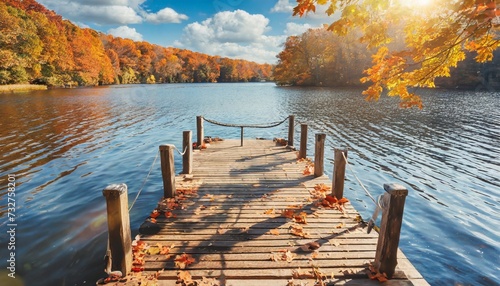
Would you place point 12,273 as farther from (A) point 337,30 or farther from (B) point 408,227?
(B) point 408,227

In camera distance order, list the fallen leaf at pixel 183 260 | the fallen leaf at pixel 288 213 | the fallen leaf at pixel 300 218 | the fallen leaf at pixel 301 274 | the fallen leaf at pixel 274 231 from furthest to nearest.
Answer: the fallen leaf at pixel 288 213, the fallen leaf at pixel 300 218, the fallen leaf at pixel 274 231, the fallen leaf at pixel 183 260, the fallen leaf at pixel 301 274

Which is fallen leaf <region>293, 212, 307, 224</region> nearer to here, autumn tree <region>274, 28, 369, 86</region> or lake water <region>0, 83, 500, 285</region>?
lake water <region>0, 83, 500, 285</region>

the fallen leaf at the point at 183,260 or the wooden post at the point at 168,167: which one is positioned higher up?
the wooden post at the point at 168,167

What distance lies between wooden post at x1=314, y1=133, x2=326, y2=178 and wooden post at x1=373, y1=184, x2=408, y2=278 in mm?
3931

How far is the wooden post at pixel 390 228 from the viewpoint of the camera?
148 inches

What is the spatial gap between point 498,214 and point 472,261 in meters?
3.38

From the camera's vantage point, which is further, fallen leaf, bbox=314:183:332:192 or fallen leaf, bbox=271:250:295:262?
fallen leaf, bbox=314:183:332:192

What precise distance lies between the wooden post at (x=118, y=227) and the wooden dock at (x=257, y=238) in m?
0.27

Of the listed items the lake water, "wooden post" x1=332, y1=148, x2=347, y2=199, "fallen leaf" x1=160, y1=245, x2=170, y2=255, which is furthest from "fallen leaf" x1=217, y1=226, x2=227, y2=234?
"wooden post" x1=332, y1=148, x2=347, y2=199

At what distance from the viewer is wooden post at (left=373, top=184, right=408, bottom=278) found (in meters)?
3.75

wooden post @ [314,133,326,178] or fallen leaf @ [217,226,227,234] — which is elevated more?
wooden post @ [314,133,326,178]

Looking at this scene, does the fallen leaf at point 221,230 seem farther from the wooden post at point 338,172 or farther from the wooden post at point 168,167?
the wooden post at point 338,172

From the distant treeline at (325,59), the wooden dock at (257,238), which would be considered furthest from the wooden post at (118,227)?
the distant treeline at (325,59)

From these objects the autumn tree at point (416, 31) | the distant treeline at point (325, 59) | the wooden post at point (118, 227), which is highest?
the distant treeline at point (325, 59)
